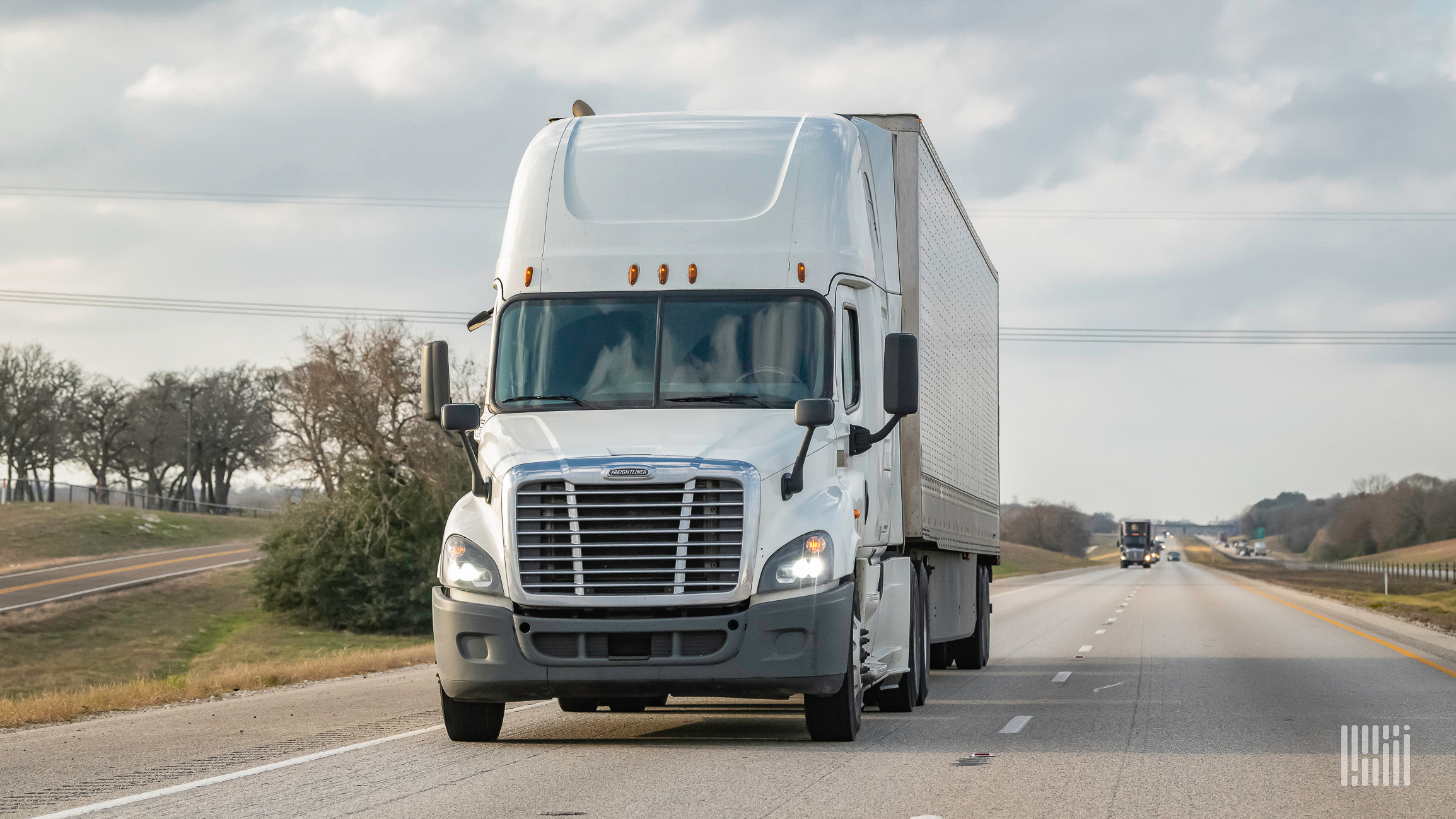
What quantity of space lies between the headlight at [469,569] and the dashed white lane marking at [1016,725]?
433 cm

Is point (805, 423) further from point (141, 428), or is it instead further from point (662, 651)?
point (141, 428)

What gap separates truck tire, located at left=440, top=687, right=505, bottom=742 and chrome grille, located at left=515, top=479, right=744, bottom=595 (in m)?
1.61

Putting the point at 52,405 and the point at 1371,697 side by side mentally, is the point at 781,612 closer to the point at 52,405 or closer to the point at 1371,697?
the point at 1371,697

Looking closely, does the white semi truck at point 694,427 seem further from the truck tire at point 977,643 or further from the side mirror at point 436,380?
the truck tire at point 977,643

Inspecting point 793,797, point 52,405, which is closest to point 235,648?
point 793,797

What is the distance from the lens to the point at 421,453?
1817 inches

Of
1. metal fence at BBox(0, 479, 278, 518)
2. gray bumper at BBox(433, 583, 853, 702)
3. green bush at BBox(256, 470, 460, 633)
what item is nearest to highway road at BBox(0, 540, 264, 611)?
green bush at BBox(256, 470, 460, 633)

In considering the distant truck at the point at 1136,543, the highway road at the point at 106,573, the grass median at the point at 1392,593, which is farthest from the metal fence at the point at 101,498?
the distant truck at the point at 1136,543

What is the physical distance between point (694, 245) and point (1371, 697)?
8475mm

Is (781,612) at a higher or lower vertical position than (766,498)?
lower

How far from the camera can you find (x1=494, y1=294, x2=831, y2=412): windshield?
1031cm

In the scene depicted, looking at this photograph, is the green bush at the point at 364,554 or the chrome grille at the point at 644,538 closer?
the chrome grille at the point at 644,538

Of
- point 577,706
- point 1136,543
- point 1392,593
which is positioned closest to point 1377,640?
point 577,706

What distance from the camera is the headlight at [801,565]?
9531 millimetres
